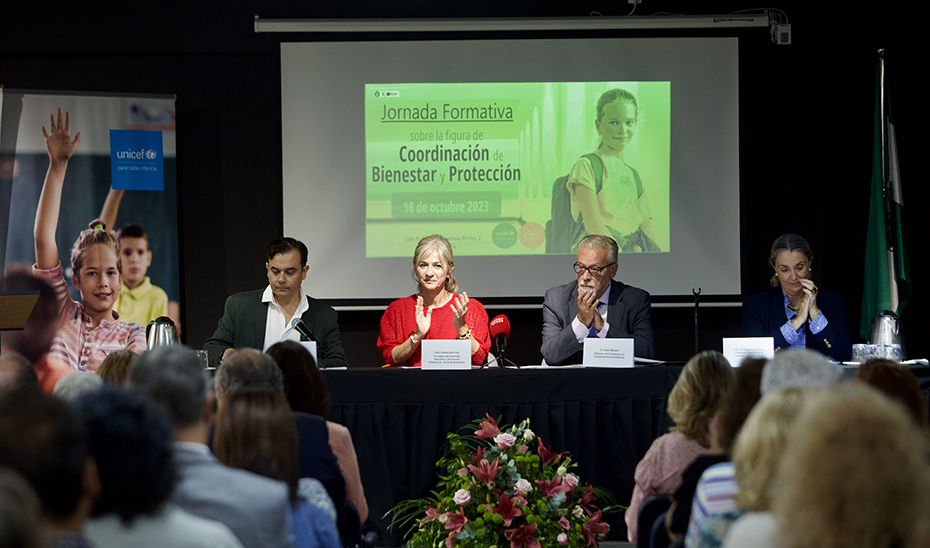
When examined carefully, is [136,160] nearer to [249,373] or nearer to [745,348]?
[249,373]

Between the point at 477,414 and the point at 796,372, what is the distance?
169 centimetres

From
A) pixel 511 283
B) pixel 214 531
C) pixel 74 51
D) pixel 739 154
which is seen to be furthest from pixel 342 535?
pixel 74 51

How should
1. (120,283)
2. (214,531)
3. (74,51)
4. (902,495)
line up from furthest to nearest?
(74,51) → (120,283) → (214,531) → (902,495)

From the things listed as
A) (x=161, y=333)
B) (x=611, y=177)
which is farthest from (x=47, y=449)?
(x=611, y=177)

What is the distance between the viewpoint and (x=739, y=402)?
1716 mm

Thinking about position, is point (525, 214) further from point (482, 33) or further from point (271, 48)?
point (271, 48)

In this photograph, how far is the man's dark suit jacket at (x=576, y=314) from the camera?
3.69m

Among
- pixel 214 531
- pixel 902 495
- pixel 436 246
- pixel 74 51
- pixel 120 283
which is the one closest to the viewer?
pixel 902 495

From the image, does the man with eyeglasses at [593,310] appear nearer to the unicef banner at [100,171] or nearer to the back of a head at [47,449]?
the unicef banner at [100,171]

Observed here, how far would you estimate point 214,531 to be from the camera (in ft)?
3.89

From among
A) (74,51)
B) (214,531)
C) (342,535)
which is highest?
(74,51)

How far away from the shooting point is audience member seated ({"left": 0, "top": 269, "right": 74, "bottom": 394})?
429 centimetres

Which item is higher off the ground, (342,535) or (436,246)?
(436,246)

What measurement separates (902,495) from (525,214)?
12.5 ft
